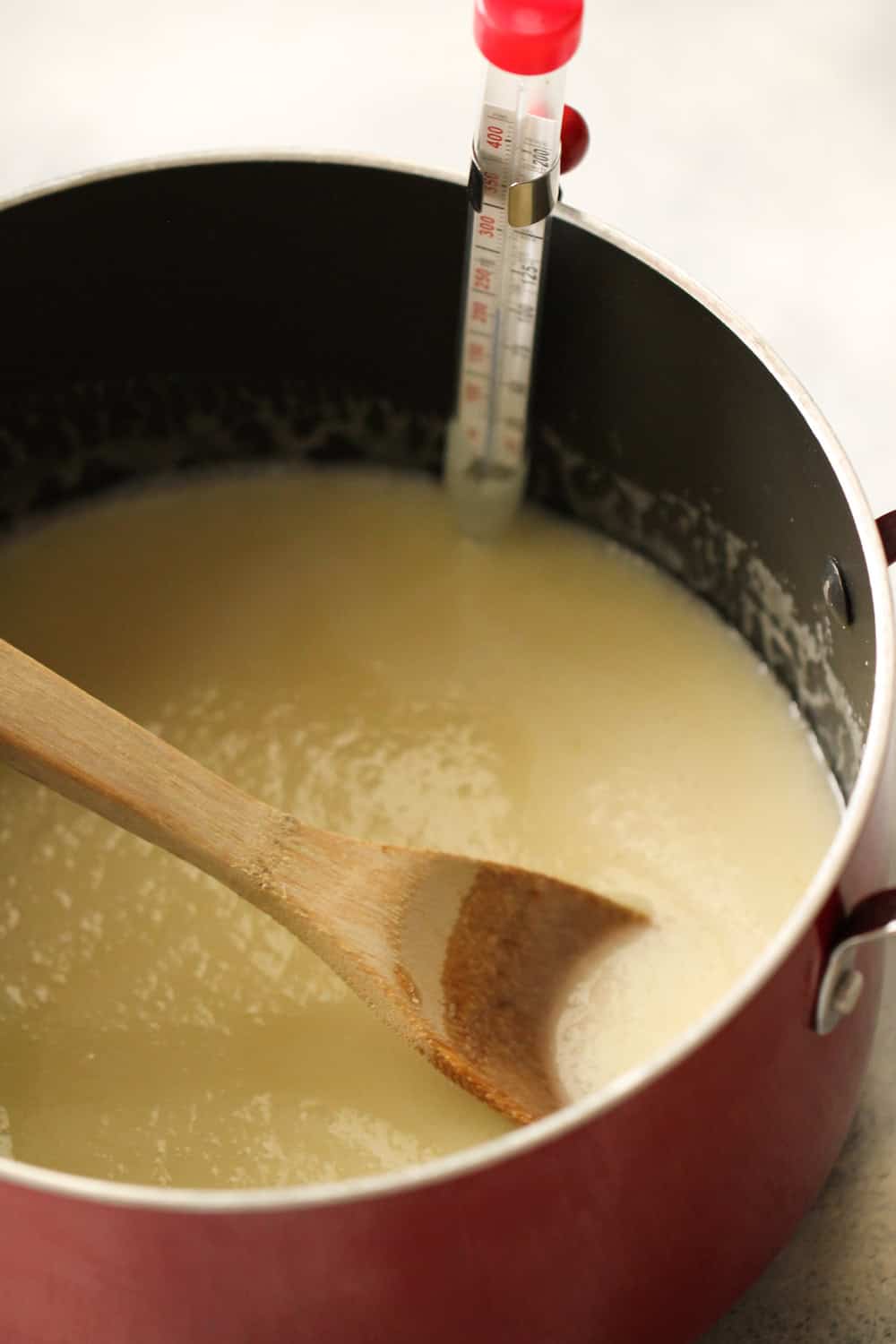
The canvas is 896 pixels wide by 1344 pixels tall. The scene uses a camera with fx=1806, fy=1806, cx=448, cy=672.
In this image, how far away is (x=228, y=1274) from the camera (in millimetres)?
913

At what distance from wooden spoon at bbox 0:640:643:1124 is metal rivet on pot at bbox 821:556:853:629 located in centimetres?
30

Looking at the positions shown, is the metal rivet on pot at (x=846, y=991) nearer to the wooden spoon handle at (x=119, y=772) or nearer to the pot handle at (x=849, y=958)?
the pot handle at (x=849, y=958)

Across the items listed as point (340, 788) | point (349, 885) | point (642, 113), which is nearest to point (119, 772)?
point (349, 885)

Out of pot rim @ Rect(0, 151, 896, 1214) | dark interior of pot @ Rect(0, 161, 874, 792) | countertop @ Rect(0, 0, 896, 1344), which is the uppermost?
countertop @ Rect(0, 0, 896, 1344)

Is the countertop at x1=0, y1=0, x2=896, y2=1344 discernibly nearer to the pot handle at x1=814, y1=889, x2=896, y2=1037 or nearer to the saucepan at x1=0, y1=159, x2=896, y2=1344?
the saucepan at x1=0, y1=159, x2=896, y2=1344

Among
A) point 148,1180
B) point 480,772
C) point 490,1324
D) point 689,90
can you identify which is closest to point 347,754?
point 480,772

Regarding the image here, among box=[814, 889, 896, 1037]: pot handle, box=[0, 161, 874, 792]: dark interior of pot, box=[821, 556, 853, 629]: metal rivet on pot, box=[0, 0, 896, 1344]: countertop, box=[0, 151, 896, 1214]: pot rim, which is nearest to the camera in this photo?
box=[0, 151, 896, 1214]: pot rim

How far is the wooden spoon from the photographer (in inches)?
46.9

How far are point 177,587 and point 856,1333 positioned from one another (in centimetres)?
85

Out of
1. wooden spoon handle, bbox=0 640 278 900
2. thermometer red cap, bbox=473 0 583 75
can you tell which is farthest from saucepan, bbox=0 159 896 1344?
wooden spoon handle, bbox=0 640 278 900

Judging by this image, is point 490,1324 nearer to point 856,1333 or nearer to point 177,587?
point 856,1333

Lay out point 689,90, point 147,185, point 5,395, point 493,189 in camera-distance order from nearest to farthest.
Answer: point 493,189 < point 147,185 < point 5,395 < point 689,90

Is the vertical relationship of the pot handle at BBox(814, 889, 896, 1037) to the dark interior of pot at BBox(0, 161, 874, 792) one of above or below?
below

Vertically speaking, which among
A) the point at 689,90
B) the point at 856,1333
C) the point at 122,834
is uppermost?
the point at 689,90
